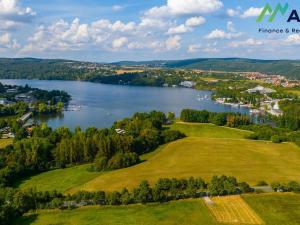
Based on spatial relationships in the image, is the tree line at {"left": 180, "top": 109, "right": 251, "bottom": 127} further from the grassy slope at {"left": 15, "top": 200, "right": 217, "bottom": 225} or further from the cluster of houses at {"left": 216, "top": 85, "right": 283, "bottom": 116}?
the grassy slope at {"left": 15, "top": 200, "right": 217, "bottom": 225}

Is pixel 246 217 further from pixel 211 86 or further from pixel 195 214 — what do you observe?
pixel 211 86

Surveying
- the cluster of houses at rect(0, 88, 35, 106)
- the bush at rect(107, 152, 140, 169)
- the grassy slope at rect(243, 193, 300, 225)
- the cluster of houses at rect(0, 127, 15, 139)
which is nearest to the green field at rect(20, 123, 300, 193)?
the bush at rect(107, 152, 140, 169)

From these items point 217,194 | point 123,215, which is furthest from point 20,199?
point 217,194

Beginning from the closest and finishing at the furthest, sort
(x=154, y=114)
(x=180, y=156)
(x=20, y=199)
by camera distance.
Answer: (x=20, y=199) < (x=180, y=156) < (x=154, y=114)

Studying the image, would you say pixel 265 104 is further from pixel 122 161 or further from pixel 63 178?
pixel 63 178

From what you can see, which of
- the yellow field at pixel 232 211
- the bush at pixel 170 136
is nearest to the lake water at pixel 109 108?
the bush at pixel 170 136
